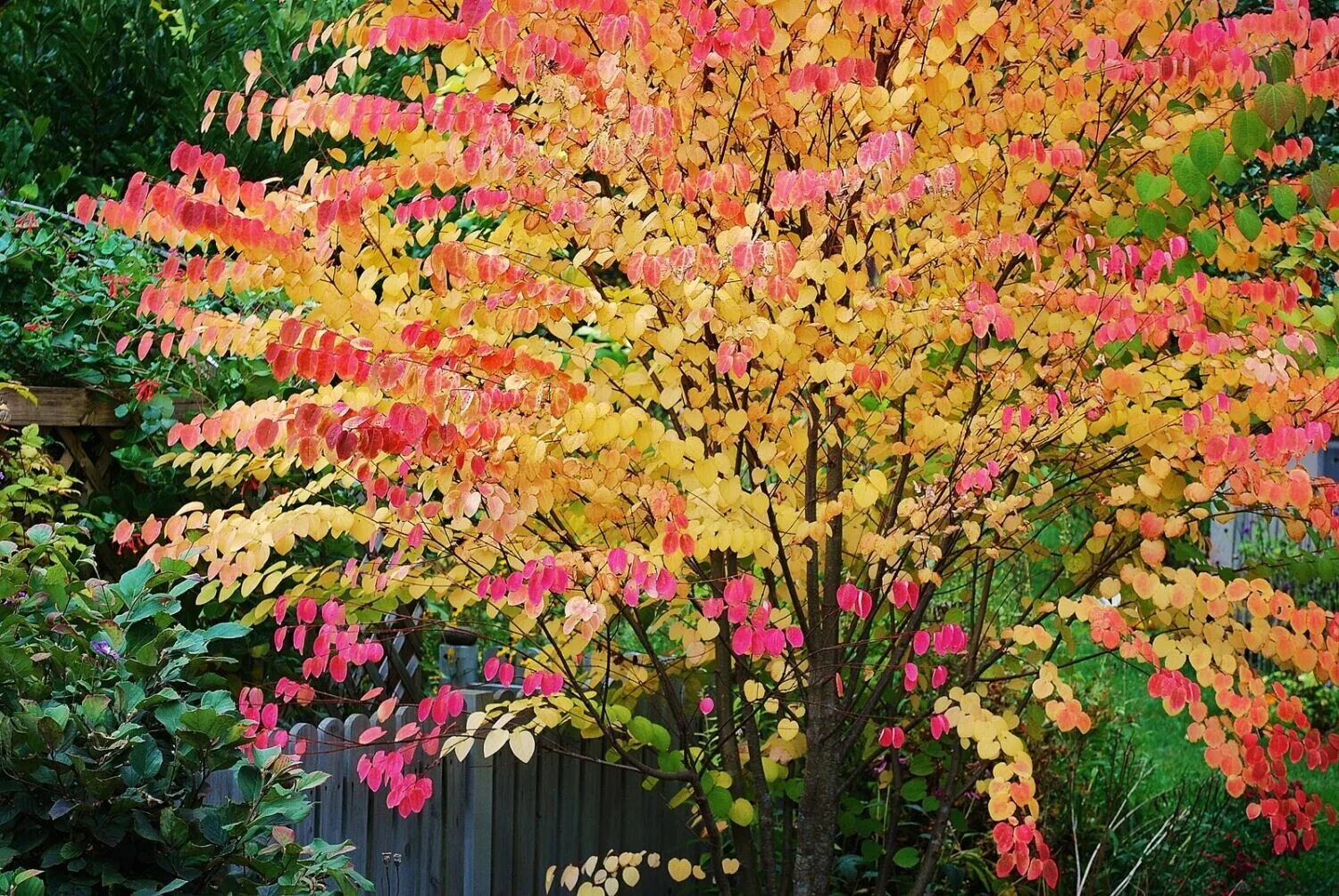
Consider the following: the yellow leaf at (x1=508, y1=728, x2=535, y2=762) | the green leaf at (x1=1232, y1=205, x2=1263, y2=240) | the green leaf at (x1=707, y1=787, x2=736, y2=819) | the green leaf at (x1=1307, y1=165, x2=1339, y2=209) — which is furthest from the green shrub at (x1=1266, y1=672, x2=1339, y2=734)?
the yellow leaf at (x1=508, y1=728, x2=535, y2=762)

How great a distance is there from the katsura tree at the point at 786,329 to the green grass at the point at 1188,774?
2.16 m

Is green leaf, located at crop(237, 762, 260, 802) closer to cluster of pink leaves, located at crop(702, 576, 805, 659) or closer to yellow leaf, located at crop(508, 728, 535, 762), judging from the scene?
yellow leaf, located at crop(508, 728, 535, 762)

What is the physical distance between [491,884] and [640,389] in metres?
1.71

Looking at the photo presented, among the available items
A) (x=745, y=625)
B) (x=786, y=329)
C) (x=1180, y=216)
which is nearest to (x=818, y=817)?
(x=745, y=625)

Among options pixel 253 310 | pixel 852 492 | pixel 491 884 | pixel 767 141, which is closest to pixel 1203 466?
pixel 852 492

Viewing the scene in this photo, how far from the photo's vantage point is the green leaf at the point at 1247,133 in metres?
2.84

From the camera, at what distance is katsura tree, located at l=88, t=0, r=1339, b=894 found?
2.94 meters

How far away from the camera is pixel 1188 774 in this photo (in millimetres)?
7109

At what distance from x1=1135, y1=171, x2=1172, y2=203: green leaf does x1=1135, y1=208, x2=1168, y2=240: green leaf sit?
9cm

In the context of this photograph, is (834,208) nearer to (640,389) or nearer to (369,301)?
(640,389)

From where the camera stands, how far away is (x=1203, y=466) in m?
3.33

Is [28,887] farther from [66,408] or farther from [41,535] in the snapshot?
[66,408]

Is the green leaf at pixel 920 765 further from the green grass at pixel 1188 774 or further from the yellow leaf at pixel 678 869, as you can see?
the green grass at pixel 1188 774

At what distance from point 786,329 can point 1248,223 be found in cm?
110
